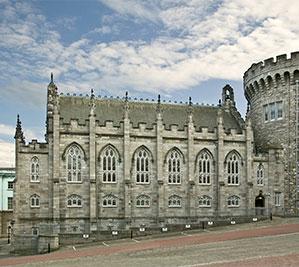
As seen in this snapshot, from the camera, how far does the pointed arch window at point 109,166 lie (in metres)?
51.6

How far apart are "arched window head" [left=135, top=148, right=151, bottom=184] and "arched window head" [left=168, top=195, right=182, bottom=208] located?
316cm

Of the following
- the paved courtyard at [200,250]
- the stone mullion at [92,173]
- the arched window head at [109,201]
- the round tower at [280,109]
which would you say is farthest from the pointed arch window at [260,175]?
the stone mullion at [92,173]

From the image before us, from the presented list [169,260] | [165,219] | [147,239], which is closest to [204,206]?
[165,219]

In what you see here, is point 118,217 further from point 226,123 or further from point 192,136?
point 226,123

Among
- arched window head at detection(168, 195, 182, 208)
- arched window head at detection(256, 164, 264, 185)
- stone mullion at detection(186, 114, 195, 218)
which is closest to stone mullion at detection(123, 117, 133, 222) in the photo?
arched window head at detection(168, 195, 182, 208)

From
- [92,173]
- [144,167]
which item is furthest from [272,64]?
[92,173]

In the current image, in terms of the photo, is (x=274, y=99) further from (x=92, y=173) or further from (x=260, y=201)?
(x=92, y=173)

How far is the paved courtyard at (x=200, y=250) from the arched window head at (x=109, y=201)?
422 inches

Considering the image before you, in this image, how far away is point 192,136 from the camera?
54.2m

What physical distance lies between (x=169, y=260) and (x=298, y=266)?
7509 mm

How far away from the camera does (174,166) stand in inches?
2117

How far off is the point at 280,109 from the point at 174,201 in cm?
1601

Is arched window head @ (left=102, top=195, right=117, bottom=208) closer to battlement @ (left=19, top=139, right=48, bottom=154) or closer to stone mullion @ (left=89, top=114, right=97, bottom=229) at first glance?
stone mullion @ (left=89, top=114, right=97, bottom=229)

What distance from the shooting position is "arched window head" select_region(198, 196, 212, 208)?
54219 mm
